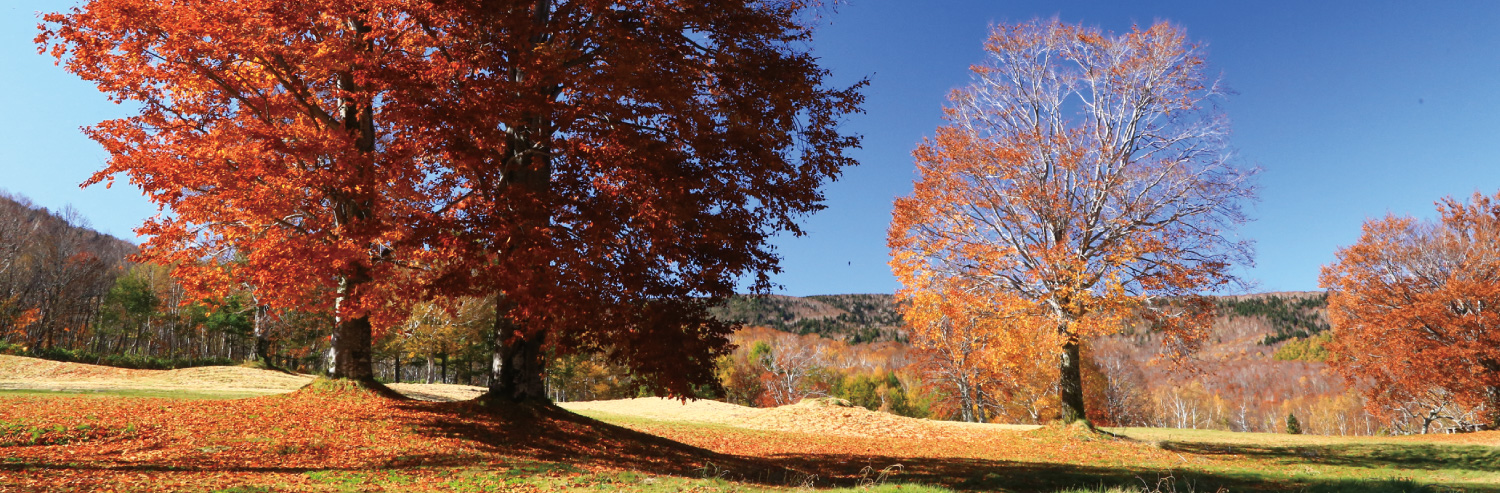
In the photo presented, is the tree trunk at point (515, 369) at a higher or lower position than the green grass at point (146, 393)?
higher

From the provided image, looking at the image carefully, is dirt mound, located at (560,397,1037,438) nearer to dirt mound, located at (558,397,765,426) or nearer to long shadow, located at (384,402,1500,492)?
dirt mound, located at (558,397,765,426)

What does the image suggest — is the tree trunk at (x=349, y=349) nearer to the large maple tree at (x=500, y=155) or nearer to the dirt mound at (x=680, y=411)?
the large maple tree at (x=500, y=155)

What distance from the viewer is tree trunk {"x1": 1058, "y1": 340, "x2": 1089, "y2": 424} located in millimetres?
21641

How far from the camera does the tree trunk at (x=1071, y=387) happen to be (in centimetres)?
2164

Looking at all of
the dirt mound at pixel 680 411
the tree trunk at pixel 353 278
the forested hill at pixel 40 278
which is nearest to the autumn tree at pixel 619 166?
the tree trunk at pixel 353 278

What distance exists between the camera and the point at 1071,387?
21797 mm

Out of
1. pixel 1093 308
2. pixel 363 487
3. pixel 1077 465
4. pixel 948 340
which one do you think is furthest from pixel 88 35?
pixel 948 340

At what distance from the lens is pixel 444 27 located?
12414 mm

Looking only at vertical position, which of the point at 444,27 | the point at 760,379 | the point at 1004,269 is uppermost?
the point at 444,27

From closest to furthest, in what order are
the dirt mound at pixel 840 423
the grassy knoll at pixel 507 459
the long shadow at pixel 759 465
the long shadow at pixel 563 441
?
the grassy knoll at pixel 507 459 < the long shadow at pixel 759 465 < the long shadow at pixel 563 441 < the dirt mound at pixel 840 423

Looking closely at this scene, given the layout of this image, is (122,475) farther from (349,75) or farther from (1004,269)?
(1004,269)

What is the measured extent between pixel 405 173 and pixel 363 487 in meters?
6.66

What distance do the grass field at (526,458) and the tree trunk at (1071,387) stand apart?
103 centimetres

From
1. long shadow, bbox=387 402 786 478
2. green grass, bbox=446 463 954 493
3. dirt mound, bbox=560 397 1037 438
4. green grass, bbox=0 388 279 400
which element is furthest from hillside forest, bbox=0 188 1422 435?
green grass, bbox=446 463 954 493
